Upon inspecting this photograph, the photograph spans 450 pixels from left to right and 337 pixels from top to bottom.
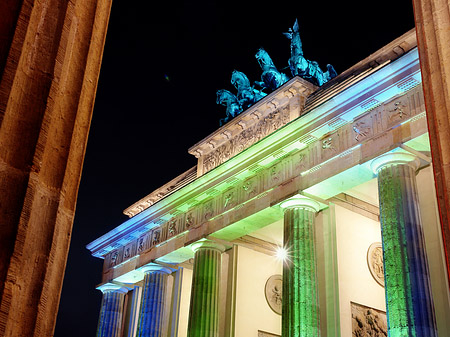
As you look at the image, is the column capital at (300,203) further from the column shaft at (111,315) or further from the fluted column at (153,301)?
the column shaft at (111,315)

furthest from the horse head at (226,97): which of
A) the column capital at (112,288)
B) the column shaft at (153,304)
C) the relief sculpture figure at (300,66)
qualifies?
the column capital at (112,288)

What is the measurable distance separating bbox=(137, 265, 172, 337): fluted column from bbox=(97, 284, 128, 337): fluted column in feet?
13.9

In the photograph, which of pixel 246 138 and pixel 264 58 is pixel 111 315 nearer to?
pixel 246 138

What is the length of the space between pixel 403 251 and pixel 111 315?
19.5m

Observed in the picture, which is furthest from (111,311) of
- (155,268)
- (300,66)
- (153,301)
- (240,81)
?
(300,66)

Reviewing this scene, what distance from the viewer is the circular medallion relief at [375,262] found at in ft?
69.0

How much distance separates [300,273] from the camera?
18.3 m

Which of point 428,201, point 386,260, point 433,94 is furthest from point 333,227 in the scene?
point 433,94

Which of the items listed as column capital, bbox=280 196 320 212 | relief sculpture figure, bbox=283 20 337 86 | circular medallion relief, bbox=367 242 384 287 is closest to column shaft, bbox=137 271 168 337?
column capital, bbox=280 196 320 212

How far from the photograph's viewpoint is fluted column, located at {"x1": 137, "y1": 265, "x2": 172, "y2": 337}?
2559cm

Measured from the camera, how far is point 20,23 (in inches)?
190

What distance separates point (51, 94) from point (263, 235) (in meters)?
20.9

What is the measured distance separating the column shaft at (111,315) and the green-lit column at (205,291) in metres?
8.94

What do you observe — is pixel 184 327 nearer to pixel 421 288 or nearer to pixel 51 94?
pixel 421 288
